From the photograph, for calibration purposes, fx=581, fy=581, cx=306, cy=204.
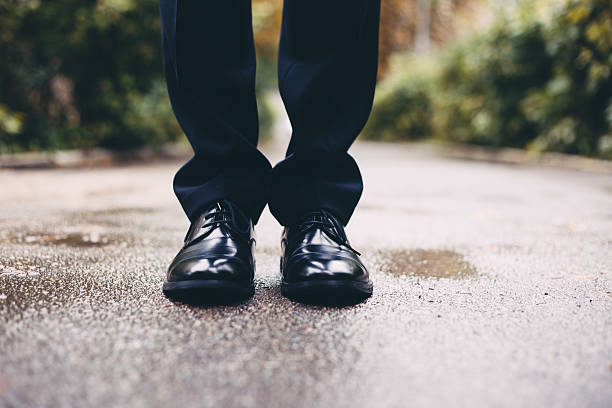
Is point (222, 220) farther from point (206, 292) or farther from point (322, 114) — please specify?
point (322, 114)

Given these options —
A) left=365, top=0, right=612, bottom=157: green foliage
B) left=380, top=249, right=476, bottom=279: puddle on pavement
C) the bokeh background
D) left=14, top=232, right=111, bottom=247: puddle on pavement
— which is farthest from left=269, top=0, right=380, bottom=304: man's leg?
left=365, top=0, right=612, bottom=157: green foliage

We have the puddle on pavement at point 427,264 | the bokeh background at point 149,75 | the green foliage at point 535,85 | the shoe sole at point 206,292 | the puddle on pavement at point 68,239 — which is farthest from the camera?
the bokeh background at point 149,75

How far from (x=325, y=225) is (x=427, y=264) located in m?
0.58

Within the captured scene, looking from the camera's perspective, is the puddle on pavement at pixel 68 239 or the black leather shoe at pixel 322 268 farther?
the puddle on pavement at pixel 68 239

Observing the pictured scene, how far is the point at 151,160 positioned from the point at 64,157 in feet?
3.91

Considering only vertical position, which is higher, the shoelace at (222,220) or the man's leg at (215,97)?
the man's leg at (215,97)

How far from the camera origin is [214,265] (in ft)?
4.82

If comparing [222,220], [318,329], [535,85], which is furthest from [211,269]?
[535,85]

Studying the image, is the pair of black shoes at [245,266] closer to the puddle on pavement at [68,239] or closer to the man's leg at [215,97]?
the man's leg at [215,97]

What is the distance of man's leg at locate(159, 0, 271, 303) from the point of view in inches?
63.8

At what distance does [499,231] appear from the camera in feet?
9.45

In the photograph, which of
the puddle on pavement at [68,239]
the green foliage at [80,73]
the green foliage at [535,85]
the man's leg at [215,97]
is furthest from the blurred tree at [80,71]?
the man's leg at [215,97]

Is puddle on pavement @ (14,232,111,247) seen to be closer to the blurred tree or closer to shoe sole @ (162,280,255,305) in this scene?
shoe sole @ (162,280,255,305)

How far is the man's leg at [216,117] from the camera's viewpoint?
1.62 metres
